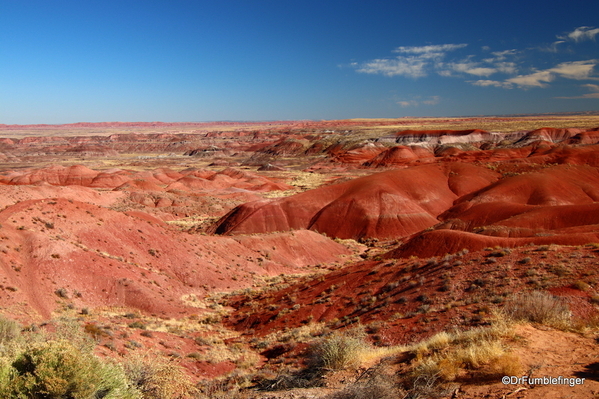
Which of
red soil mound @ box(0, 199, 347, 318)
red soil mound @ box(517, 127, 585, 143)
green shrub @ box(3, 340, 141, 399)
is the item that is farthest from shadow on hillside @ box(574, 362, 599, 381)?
red soil mound @ box(517, 127, 585, 143)

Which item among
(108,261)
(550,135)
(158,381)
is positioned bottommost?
(108,261)

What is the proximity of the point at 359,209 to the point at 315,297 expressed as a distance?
27.9 m

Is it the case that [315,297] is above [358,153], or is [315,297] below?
below

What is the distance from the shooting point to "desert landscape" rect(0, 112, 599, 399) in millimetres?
7625

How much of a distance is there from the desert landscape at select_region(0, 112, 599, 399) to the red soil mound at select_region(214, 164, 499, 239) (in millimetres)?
200

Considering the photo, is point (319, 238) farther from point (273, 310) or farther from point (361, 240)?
point (273, 310)

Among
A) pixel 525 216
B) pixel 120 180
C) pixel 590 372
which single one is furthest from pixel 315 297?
pixel 120 180

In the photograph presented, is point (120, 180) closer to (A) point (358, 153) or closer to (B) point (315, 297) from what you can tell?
(A) point (358, 153)

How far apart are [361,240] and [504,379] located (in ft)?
125

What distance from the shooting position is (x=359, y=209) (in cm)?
4759

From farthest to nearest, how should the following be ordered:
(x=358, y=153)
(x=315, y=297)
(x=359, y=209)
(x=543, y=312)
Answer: (x=358, y=153), (x=359, y=209), (x=315, y=297), (x=543, y=312)

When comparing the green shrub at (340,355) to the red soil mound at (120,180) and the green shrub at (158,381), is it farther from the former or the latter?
the red soil mound at (120,180)

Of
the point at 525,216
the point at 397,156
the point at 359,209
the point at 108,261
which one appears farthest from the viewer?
the point at 397,156

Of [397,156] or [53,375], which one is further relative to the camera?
[397,156]
